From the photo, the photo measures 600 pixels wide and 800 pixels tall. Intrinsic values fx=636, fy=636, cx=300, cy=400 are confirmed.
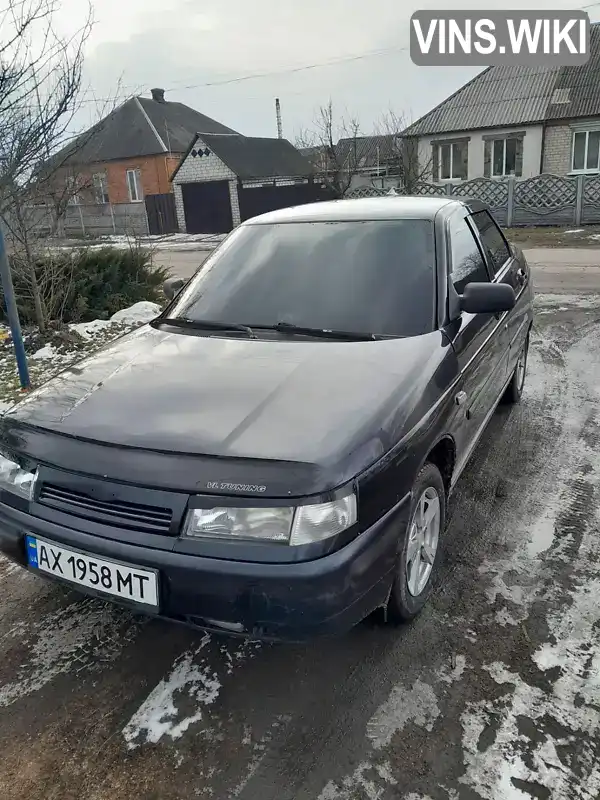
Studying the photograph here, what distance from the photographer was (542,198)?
808 inches

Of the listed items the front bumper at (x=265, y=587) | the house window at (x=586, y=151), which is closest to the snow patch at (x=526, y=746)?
the front bumper at (x=265, y=587)

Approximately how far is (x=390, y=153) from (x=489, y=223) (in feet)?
95.9

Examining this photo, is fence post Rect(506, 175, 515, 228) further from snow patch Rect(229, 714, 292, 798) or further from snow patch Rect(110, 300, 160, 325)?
snow patch Rect(229, 714, 292, 798)

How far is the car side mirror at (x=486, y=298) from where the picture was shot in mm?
3094

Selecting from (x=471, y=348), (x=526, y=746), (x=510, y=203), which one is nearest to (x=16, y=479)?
(x=526, y=746)

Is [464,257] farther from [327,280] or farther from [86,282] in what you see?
[86,282]

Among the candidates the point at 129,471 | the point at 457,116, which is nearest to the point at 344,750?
the point at 129,471

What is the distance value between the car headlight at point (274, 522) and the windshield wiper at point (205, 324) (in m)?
1.23

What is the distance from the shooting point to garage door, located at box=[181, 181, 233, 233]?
93.5 ft

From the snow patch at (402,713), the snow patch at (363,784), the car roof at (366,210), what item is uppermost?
the car roof at (366,210)

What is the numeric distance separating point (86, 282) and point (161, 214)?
78.1 ft

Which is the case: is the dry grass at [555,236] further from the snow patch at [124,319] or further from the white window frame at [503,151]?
the snow patch at [124,319]

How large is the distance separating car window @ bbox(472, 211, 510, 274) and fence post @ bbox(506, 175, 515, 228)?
17257 millimetres

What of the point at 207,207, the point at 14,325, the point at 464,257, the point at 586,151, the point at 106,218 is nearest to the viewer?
the point at 464,257
